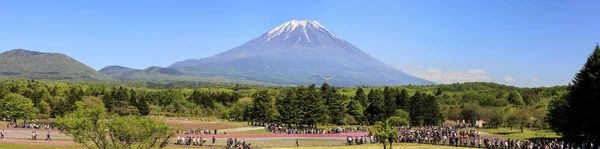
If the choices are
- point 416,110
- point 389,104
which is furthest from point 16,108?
point 416,110

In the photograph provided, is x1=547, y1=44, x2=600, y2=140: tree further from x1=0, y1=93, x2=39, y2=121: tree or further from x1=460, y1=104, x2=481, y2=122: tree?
x1=0, y1=93, x2=39, y2=121: tree

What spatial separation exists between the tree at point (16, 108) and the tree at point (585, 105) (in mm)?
84629

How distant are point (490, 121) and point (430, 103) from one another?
37.6 ft

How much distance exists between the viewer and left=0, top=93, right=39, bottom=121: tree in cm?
8744

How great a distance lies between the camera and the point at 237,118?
115m

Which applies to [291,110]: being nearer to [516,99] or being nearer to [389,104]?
[389,104]

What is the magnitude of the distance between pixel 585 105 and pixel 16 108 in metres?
87.3

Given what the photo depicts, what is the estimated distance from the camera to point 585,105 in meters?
44.0

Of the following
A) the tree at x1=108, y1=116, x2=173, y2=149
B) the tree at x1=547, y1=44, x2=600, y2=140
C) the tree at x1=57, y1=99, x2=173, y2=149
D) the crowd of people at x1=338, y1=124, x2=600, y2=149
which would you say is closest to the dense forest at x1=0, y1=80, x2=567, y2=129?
the tree at x1=547, y1=44, x2=600, y2=140

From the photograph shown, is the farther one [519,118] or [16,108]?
[16,108]

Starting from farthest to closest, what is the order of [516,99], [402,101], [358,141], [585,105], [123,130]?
1. [516,99]
2. [402,101]
3. [358,141]
4. [585,105]
5. [123,130]

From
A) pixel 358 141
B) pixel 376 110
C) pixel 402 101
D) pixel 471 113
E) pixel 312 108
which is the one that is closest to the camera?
pixel 358 141

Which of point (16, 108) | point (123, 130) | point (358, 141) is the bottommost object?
point (358, 141)

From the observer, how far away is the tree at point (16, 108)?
87438 mm
